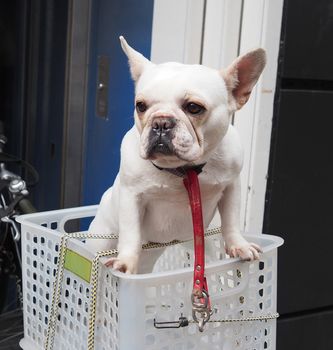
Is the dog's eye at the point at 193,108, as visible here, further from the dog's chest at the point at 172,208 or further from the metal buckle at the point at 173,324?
the metal buckle at the point at 173,324

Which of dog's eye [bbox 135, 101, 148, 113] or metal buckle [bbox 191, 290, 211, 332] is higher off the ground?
dog's eye [bbox 135, 101, 148, 113]

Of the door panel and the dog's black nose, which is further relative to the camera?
the door panel

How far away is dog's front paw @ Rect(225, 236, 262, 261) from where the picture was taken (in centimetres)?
110

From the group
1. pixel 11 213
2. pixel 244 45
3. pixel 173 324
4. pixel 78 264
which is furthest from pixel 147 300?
pixel 11 213

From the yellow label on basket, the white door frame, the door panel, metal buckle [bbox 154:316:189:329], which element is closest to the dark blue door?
the white door frame

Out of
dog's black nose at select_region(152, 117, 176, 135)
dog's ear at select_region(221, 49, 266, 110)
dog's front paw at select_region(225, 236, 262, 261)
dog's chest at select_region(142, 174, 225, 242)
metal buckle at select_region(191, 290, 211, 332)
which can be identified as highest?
dog's ear at select_region(221, 49, 266, 110)

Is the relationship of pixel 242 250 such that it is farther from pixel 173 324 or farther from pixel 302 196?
pixel 302 196

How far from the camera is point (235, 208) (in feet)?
3.99

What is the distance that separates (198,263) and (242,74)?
0.36 m

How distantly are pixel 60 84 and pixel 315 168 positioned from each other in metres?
1.12

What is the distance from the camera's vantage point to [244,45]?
171 centimetres

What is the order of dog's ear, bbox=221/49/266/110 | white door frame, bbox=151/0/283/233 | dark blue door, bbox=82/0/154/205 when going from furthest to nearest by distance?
1. dark blue door, bbox=82/0/154/205
2. white door frame, bbox=151/0/283/233
3. dog's ear, bbox=221/49/266/110

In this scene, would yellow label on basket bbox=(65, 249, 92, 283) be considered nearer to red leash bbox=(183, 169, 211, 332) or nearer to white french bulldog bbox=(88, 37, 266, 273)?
white french bulldog bbox=(88, 37, 266, 273)

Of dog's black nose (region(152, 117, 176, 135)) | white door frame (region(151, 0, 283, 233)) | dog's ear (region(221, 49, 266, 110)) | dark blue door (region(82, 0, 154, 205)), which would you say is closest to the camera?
dog's black nose (region(152, 117, 176, 135))
